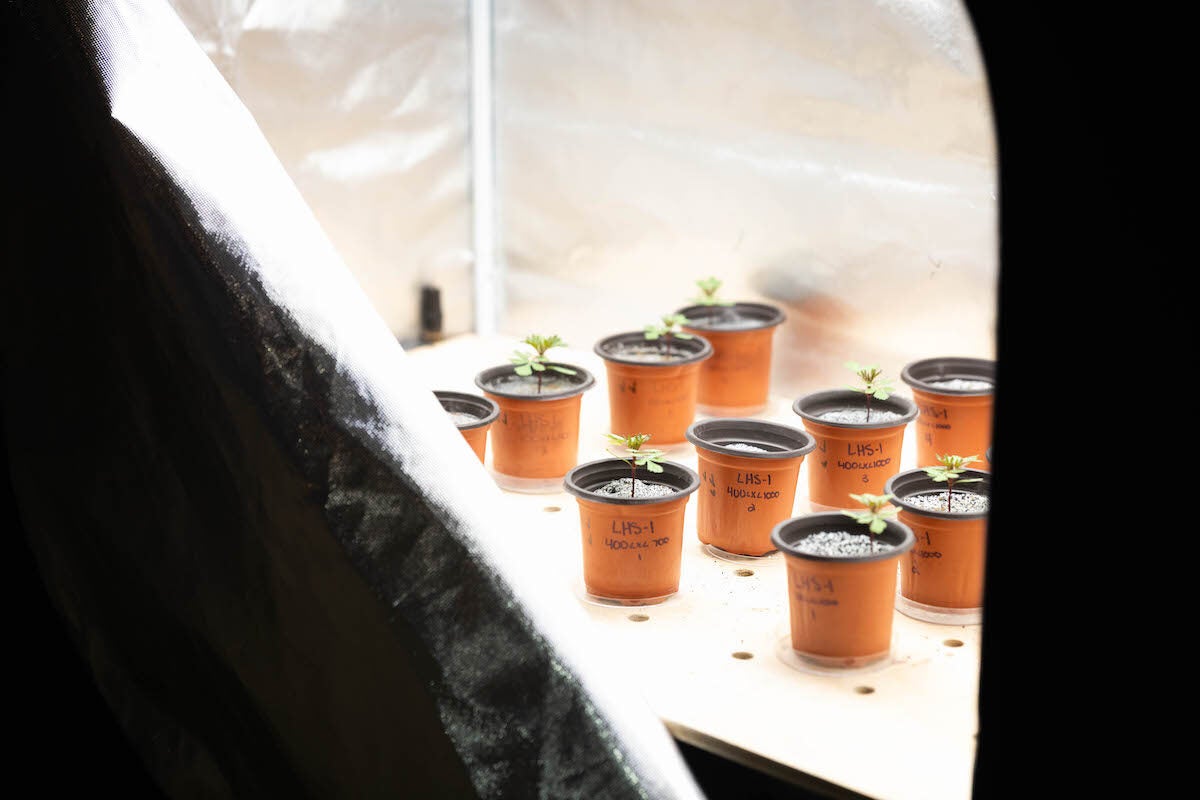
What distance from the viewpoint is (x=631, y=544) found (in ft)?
4.68

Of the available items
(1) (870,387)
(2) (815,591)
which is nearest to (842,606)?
(2) (815,591)

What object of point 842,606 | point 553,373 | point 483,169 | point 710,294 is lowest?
point 842,606

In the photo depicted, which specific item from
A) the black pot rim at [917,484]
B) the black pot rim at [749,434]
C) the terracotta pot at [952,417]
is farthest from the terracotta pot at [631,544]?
the terracotta pot at [952,417]

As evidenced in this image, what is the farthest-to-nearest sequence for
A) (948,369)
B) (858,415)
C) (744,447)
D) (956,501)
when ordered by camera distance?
(948,369)
(858,415)
(744,447)
(956,501)

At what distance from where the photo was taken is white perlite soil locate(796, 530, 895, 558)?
132 centimetres

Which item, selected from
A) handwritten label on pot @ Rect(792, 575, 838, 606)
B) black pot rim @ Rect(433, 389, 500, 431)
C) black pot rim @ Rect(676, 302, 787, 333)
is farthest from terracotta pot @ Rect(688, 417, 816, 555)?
black pot rim @ Rect(676, 302, 787, 333)

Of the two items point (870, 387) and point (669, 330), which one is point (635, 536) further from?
point (669, 330)

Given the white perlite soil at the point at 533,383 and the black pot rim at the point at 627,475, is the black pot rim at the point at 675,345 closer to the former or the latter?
the white perlite soil at the point at 533,383

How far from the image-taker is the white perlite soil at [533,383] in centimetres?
192

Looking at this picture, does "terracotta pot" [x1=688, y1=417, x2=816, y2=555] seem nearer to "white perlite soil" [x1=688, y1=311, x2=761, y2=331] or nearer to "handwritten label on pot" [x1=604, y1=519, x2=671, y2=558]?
"handwritten label on pot" [x1=604, y1=519, x2=671, y2=558]

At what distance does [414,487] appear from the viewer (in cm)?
92

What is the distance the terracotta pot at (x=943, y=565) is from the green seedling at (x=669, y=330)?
621 millimetres

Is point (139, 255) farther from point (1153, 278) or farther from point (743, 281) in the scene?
point (743, 281)

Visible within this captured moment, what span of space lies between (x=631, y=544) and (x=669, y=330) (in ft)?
2.04
